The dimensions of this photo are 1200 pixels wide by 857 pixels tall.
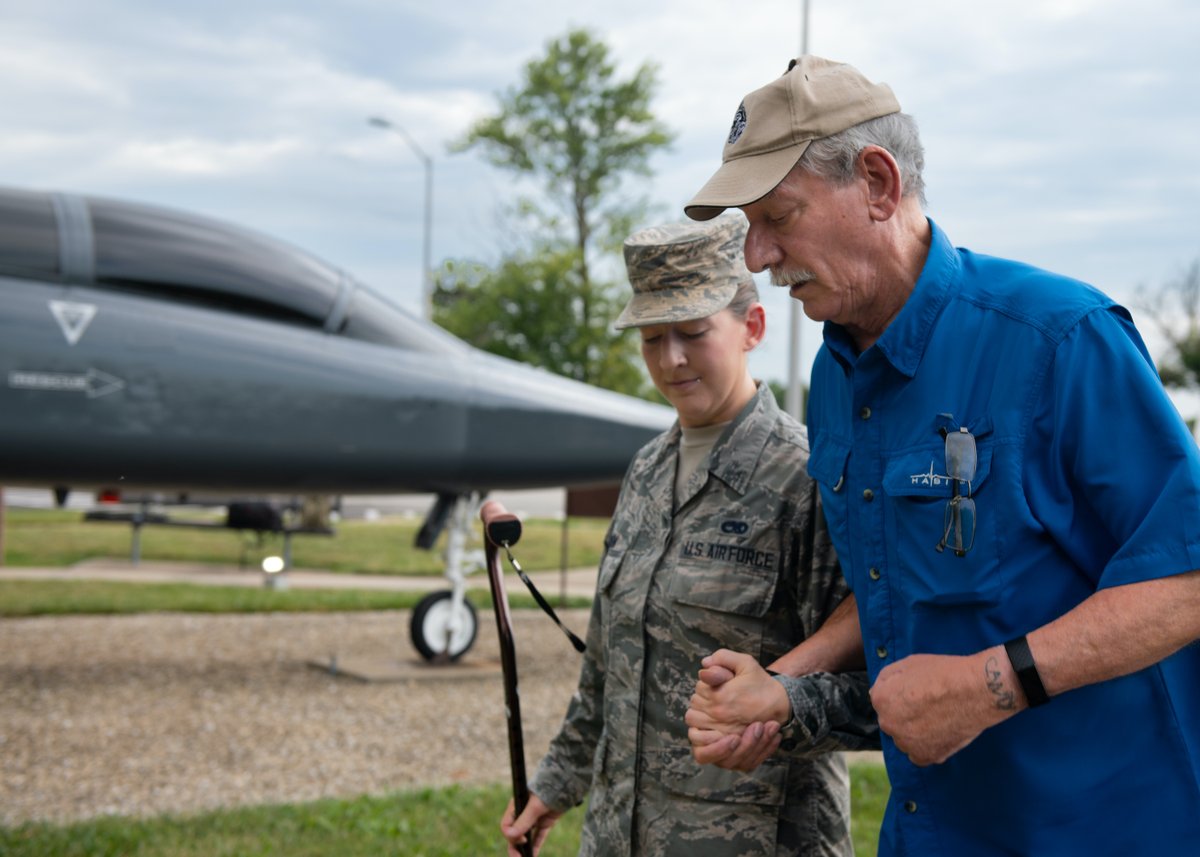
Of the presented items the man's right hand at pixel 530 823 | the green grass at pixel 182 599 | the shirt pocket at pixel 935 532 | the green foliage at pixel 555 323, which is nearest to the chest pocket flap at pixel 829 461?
the shirt pocket at pixel 935 532

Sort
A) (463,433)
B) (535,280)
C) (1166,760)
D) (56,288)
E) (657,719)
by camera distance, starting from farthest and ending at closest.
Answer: (535,280) < (463,433) < (56,288) < (657,719) < (1166,760)

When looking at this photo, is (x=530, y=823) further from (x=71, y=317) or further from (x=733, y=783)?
(x=71, y=317)

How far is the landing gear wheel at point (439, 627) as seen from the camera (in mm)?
8930

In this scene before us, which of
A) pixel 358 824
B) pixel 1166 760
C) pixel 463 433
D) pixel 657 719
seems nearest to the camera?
pixel 1166 760

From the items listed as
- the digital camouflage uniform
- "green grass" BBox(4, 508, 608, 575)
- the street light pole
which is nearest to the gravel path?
the digital camouflage uniform

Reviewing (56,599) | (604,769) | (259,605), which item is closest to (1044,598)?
(604,769)

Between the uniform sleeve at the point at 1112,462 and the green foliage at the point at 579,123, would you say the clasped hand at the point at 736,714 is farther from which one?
the green foliage at the point at 579,123

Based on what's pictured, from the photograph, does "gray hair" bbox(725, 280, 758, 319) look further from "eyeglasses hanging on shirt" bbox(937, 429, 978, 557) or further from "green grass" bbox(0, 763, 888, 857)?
"green grass" bbox(0, 763, 888, 857)

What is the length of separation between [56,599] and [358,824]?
8447 mm

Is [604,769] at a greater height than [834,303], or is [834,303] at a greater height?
[834,303]

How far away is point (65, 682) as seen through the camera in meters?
8.48

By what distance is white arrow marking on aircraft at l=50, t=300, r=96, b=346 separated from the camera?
700 centimetres

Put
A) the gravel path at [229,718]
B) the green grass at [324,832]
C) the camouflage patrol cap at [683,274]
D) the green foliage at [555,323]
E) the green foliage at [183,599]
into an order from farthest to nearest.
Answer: the green foliage at [555,323] < the green foliage at [183,599] < the gravel path at [229,718] < the green grass at [324,832] < the camouflage patrol cap at [683,274]

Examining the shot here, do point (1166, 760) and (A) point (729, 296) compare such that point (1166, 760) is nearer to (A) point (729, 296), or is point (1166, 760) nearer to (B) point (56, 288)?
(A) point (729, 296)
